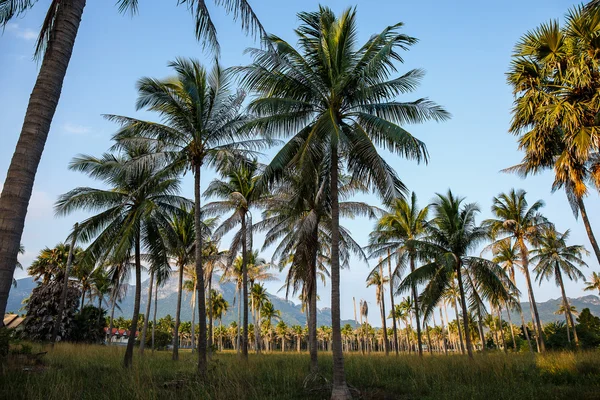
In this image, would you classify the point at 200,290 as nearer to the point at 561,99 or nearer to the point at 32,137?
the point at 32,137

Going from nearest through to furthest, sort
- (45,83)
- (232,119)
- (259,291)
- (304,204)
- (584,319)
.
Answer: (45,83), (232,119), (304,204), (584,319), (259,291)

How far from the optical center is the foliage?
33031 mm

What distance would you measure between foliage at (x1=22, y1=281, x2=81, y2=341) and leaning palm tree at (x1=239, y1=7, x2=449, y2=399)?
1215 inches

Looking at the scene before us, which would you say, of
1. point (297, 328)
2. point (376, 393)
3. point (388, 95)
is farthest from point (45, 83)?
point (297, 328)

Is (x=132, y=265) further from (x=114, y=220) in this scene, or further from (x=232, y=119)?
(x=232, y=119)

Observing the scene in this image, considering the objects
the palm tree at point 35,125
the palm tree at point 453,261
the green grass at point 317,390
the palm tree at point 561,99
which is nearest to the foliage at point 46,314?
the green grass at point 317,390

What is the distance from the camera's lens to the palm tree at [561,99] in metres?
12.3

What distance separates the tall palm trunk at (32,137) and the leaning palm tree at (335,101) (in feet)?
22.5

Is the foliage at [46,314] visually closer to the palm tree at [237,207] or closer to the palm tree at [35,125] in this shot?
the palm tree at [237,207]

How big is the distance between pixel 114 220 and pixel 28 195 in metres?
13.8

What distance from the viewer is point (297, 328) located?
332 feet

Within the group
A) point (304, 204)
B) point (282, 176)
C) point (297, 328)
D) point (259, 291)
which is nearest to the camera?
point (282, 176)

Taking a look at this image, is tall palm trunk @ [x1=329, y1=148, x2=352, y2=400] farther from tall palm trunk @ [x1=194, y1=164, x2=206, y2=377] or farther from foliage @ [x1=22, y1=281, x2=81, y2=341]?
foliage @ [x1=22, y1=281, x2=81, y2=341]

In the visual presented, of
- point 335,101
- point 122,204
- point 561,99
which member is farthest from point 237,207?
point 561,99
